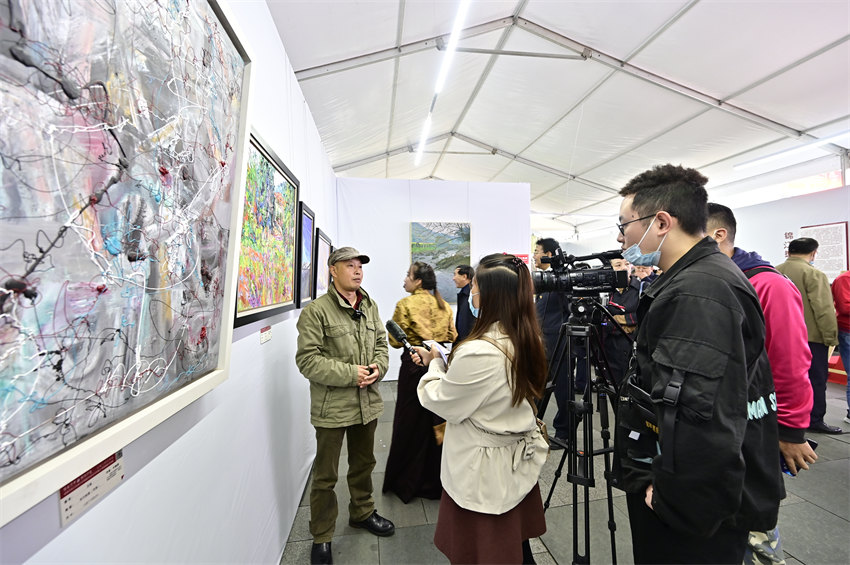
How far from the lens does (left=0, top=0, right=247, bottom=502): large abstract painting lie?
14.6 inches

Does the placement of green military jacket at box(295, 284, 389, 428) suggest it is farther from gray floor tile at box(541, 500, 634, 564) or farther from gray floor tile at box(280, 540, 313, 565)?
gray floor tile at box(541, 500, 634, 564)

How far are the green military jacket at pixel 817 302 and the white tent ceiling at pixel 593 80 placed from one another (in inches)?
89.0

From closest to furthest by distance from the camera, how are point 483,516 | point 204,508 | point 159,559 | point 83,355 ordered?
point 83,355, point 159,559, point 204,508, point 483,516

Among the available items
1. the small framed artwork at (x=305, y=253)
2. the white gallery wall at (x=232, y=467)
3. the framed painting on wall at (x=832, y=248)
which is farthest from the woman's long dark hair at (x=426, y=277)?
the framed painting on wall at (x=832, y=248)

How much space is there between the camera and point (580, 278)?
1.60 meters

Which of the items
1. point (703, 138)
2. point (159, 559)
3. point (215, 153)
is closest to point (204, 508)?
point (159, 559)

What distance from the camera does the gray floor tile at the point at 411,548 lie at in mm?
1843

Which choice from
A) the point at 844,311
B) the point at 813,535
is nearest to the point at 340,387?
the point at 813,535

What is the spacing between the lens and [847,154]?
5.21 meters

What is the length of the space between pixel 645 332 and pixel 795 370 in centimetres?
94

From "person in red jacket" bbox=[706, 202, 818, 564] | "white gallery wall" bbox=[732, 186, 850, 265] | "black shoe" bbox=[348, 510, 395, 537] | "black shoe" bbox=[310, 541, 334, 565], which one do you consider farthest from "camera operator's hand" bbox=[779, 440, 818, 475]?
"white gallery wall" bbox=[732, 186, 850, 265]

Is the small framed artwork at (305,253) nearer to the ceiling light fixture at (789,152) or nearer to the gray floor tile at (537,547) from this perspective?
the gray floor tile at (537,547)

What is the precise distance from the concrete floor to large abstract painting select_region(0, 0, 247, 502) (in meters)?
1.74

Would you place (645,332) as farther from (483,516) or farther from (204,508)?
(204,508)
